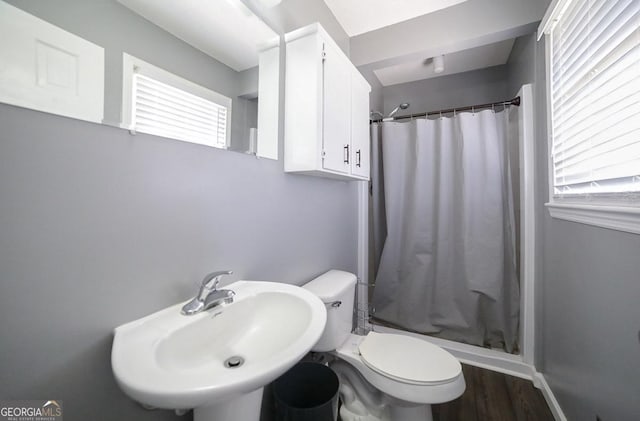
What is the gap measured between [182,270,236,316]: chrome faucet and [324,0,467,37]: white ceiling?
179 cm

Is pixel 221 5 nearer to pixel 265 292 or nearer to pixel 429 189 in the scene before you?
pixel 265 292

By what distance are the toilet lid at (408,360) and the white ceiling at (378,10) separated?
203 centimetres

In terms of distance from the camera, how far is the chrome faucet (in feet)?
2.34

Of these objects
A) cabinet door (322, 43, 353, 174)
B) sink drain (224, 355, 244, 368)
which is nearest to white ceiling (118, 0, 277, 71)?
cabinet door (322, 43, 353, 174)

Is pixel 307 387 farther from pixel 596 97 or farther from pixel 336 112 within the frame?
pixel 596 97

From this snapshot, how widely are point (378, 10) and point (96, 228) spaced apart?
1.95 m

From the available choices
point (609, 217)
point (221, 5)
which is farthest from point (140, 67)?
point (609, 217)

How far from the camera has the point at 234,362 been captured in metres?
0.72

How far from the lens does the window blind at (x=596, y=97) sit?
733 mm

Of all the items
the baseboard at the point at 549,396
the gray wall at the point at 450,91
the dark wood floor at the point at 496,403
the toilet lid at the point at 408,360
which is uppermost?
the gray wall at the point at 450,91

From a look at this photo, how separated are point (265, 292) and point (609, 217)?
46.6 inches

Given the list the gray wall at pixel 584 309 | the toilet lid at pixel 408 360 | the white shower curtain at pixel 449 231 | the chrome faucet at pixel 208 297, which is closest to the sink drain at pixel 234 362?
the chrome faucet at pixel 208 297

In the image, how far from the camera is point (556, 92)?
1216 mm

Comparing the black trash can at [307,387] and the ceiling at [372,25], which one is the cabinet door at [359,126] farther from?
the black trash can at [307,387]
